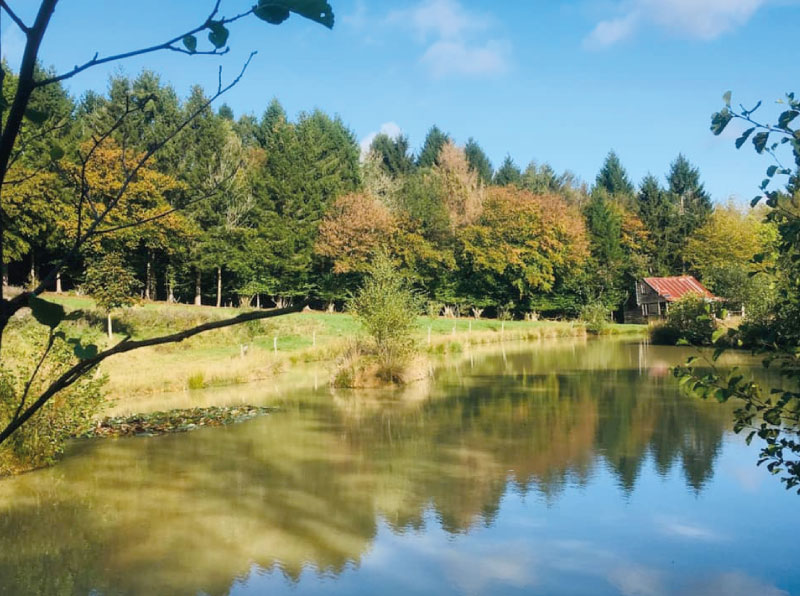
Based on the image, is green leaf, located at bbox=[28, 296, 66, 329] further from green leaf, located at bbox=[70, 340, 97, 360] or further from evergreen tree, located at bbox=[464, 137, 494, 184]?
evergreen tree, located at bbox=[464, 137, 494, 184]

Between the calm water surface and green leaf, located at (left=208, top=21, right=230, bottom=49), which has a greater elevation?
green leaf, located at (left=208, top=21, right=230, bottom=49)

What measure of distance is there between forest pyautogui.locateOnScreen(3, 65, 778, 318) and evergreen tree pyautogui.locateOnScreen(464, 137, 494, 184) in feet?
12.9

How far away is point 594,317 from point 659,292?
21.6 ft

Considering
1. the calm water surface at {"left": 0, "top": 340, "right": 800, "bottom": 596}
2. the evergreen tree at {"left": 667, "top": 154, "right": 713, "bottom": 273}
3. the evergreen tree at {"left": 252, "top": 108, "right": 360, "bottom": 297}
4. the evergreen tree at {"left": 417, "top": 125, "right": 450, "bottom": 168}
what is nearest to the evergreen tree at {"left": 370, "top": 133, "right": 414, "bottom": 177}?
the evergreen tree at {"left": 417, "top": 125, "right": 450, "bottom": 168}

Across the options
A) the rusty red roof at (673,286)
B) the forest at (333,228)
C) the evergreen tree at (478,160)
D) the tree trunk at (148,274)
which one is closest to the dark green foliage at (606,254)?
the forest at (333,228)

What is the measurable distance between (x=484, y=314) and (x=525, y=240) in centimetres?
719

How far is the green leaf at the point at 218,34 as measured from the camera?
124 centimetres

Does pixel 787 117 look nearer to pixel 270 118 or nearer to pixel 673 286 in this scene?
pixel 673 286

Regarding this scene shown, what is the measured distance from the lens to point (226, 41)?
1.25 metres

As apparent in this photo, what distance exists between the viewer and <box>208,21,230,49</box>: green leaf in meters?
1.24

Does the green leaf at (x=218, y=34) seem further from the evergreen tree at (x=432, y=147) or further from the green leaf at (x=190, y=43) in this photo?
the evergreen tree at (x=432, y=147)

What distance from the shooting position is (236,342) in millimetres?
30297

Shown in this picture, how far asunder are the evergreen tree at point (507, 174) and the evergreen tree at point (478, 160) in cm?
86

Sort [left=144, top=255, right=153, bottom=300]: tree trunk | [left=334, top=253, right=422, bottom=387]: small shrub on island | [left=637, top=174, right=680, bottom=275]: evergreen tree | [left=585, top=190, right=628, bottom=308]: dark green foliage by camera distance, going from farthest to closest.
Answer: [left=637, top=174, right=680, bottom=275]: evergreen tree, [left=585, top=190, right=628, bottom=308]: dark green foliage, [left=144, top=255, right=153, bottom=300]: tree trunk, [left=334, top=253, right=422, bottom=387]: small shrub on island
